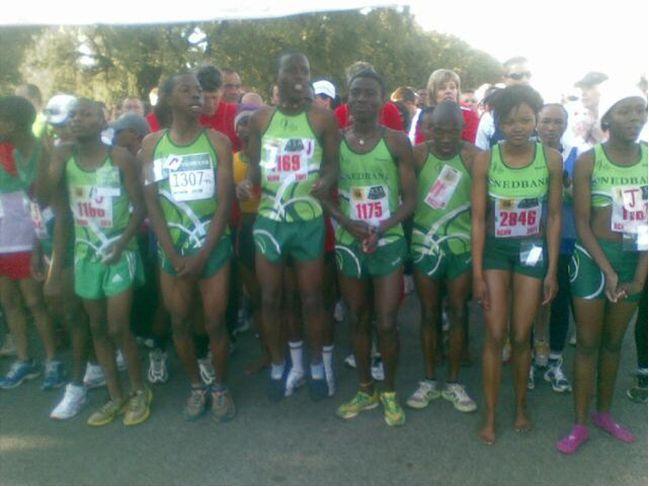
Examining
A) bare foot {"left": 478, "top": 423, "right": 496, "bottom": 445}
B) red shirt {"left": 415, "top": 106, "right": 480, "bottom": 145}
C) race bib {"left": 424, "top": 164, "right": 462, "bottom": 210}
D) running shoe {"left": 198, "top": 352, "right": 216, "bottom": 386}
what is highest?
red shirt {"left": 415, "top": 106, "right": 480, "bottom": 145}

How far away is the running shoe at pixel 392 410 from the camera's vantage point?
13.4 ft

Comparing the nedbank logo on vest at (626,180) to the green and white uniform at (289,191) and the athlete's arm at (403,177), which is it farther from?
the green and white uniform at (289,191)

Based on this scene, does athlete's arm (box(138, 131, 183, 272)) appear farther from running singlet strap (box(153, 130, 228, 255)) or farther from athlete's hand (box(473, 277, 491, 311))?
athlete's hand (box(473, 277, 491, 311))

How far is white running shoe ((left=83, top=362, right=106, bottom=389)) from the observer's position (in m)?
4.70

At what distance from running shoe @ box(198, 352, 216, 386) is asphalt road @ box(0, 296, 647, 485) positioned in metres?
0.22

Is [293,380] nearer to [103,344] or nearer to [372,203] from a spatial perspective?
[103,344]

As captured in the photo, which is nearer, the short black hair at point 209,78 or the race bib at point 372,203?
the race bib at point 372,203

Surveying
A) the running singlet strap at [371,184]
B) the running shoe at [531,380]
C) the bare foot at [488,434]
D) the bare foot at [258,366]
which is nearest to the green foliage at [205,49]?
the bare foot at [258,366]

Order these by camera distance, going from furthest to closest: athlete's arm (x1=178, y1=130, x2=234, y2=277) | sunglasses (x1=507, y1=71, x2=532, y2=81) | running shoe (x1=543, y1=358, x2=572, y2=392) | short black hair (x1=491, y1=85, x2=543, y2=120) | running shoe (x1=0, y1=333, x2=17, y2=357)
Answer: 1. sunglasses (x1=507, y1=71, x2=532, y2=81)
2. running shoe (x1=0, y1=333, x2=17, y2=357)
3. running shoe (x1=543, y1=358, x2=572, y2=392)
4. athlete's arm (x1=178, y1=130, x2=234, y2=277)
5. short black hair (x1=491, y1=85, x2=543, y2=120)

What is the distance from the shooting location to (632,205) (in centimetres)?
362

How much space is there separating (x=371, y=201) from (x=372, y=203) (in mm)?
13

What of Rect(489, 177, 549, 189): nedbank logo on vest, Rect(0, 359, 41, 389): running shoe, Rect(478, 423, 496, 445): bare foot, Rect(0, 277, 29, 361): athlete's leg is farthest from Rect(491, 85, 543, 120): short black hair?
Rect(0, 359, 41, 389): running shoe

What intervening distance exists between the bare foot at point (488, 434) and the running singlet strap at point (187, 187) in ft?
6.24

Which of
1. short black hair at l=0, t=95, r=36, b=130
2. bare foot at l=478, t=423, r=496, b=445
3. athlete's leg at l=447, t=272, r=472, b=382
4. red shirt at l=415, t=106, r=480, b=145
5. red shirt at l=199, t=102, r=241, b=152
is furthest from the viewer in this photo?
red shirt at l=415, t=106, r=480, b=145
